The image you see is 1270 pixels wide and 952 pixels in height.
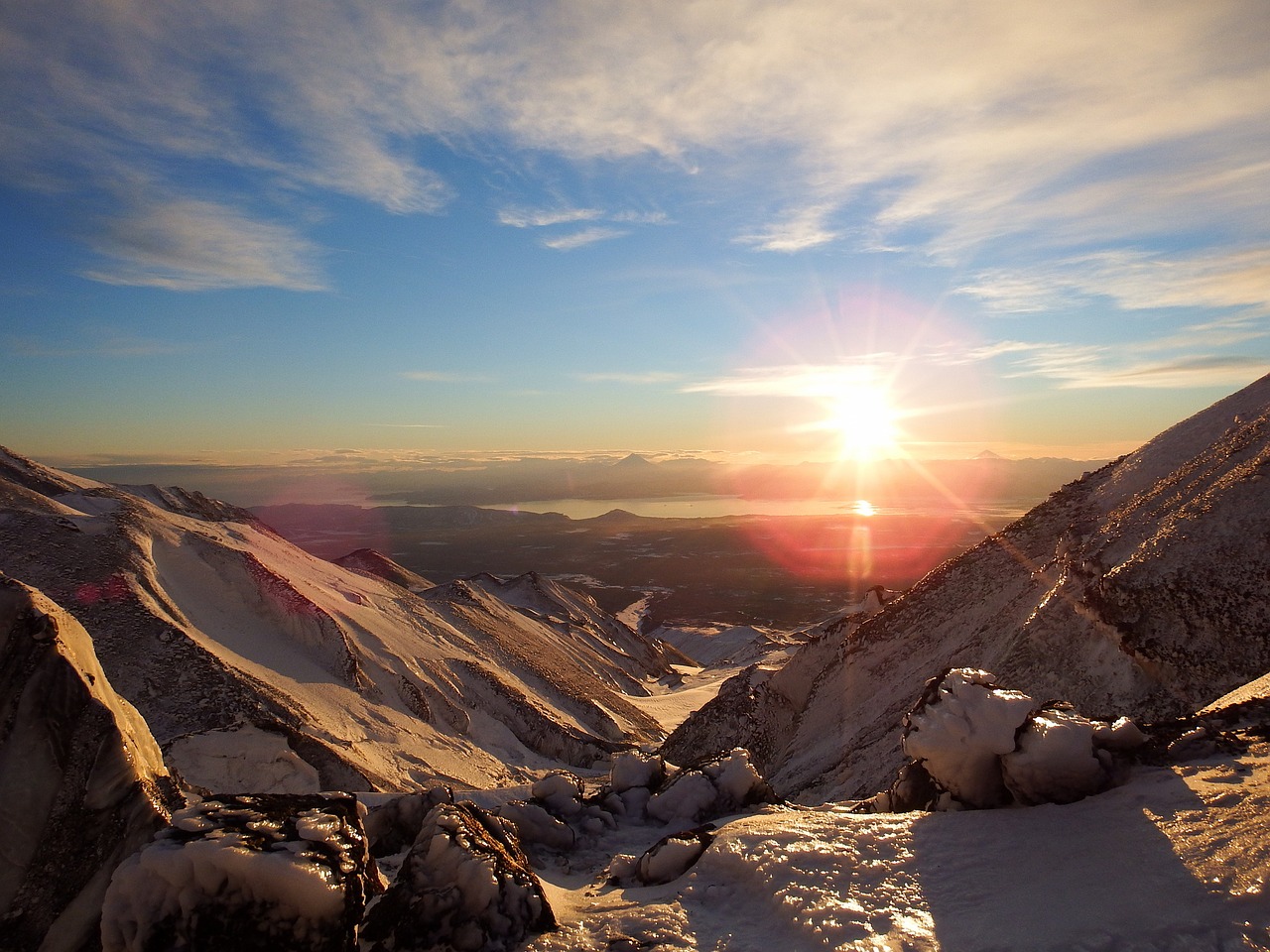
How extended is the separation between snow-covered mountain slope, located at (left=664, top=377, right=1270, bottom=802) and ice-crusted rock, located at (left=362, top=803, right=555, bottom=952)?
10.2 meters

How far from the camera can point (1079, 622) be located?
13672 mm

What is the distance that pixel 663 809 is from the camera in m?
8.55

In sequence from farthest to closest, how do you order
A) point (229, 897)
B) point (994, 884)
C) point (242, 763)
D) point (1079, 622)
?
point (242, 763) → point (1079, 622) → point (994, 884) → point (229, 897)

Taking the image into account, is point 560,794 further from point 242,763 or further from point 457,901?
point 242,763

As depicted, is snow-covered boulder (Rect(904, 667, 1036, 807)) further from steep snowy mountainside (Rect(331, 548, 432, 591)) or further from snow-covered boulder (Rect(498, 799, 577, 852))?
steep snowy mountainside (Rect(331, 548, 432, 591))

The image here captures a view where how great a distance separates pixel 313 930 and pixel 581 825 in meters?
4.31

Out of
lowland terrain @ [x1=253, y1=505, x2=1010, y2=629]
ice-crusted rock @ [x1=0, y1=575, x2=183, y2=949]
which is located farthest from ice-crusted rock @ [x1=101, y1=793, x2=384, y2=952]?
lowland terrain @ [x1=253, y1=505, x2=1010, y2=629]

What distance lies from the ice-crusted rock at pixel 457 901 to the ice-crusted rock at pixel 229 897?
0.36 meters

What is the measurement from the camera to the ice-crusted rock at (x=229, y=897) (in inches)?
Result: 173

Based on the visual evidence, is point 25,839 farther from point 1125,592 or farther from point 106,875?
point 1125,592

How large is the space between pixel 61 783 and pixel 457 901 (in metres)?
3.32

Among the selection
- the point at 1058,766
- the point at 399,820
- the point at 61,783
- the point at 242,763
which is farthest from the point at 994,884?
the point at 242,763

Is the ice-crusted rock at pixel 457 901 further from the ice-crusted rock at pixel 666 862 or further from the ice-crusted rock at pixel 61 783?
the ice-crusted rock at pixel 61 783

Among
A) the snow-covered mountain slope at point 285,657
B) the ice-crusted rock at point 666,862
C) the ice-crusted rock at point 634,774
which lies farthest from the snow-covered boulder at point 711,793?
the snow-covered mountain slope at point 285,657
